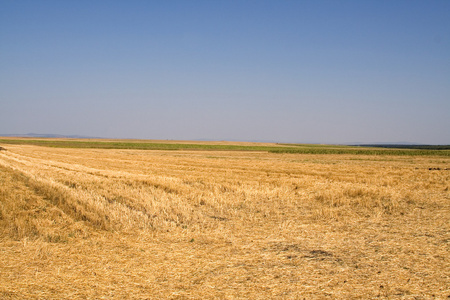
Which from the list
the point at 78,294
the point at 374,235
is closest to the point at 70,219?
the point at 78,294

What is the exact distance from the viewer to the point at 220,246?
363 inches

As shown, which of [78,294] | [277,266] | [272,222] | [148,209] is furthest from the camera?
[148,209]

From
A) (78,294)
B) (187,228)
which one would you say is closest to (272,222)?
(187,228)

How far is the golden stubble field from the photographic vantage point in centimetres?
660

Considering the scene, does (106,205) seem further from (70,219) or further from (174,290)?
(174,290)

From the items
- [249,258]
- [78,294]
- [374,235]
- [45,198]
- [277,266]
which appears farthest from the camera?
[45,198]

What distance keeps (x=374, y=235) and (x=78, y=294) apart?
7609mm

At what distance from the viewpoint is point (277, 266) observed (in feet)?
25.4

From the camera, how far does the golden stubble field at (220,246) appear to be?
6.60 metres

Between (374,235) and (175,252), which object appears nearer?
(175,252)

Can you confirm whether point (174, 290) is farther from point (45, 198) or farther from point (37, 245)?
point (45, 198)

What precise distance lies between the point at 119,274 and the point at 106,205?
6585 millimetres

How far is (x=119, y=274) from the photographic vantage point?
23.7 feet

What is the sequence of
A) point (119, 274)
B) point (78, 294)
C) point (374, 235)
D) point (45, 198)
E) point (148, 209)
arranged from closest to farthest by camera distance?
point (78, 294), point (119, 274), point (374, 235), point (148, 209), point (45, 198)
